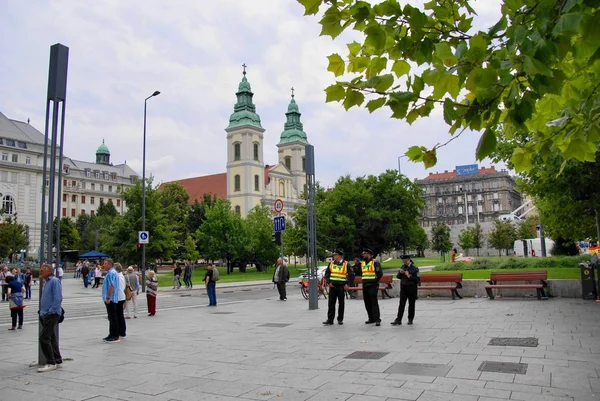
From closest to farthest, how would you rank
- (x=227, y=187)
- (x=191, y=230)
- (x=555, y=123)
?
(x=555, y=123), (x=191, y=230), (x=227, y=187)

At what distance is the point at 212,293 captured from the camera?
19.2m

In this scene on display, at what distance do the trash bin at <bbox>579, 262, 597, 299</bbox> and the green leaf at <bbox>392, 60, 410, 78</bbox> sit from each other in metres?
13.8

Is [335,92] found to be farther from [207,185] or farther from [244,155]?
[207,185]

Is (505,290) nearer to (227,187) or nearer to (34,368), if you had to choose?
(34,368)

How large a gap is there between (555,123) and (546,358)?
4.43 meters

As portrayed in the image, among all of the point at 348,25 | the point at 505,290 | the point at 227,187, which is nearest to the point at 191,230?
the point at 227,187

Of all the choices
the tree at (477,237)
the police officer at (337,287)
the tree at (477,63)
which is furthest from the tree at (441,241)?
the tree at (477,63)

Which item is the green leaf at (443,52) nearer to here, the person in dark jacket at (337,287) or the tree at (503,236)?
the person in dark jacket at (337,287)

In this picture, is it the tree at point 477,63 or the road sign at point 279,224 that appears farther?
the road sign at point 279,224

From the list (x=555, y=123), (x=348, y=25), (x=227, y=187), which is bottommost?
(x=555, y=123)

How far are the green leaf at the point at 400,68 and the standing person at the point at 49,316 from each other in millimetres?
6866

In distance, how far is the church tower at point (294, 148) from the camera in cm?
10938

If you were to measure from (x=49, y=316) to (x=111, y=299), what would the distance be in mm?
2866

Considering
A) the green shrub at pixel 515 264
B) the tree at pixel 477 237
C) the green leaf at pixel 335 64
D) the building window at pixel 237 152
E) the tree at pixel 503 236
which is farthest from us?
the building window at pixel 237 152
